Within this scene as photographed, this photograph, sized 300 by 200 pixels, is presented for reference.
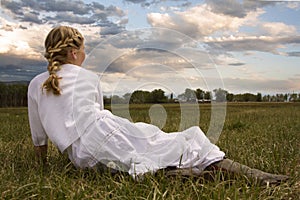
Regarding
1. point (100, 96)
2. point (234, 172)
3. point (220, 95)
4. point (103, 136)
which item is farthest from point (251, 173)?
point (100, 96)

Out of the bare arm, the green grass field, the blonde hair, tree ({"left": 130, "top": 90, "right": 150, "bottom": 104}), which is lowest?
the green grass field

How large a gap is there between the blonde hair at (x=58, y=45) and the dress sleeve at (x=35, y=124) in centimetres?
33

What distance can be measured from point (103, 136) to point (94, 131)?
0.10 meters

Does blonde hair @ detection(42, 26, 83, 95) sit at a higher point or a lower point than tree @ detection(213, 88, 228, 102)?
higher

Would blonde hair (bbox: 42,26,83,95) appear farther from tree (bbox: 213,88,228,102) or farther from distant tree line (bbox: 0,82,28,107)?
distant tree line (bbox: 0,82,28,107)

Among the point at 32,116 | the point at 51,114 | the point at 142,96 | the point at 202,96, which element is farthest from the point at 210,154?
the point at 32,116

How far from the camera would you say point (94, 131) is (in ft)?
12.6

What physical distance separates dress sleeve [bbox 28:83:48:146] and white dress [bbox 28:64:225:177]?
16 centimetres

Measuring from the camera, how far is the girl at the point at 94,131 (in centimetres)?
370

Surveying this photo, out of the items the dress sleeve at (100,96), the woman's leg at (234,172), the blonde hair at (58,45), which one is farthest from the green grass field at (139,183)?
the blonde hair at (58,45)

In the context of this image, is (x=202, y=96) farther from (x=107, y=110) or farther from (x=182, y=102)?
(x=107, y=110)

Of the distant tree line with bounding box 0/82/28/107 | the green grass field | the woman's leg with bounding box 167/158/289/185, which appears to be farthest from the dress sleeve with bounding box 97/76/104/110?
the distant tree line with bounding box 0/82/28/107

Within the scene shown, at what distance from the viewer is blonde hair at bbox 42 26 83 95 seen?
3982 mm

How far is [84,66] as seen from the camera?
3.90 metres
